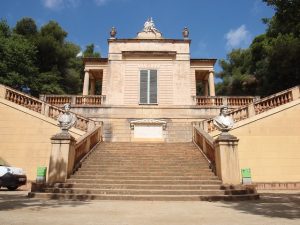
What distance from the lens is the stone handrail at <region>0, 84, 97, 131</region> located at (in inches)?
622

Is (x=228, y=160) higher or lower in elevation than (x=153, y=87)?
lower

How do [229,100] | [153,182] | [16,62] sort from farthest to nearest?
1. [16,62]
2. [229,100]
3. [153,182]

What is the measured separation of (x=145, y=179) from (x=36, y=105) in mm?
8514

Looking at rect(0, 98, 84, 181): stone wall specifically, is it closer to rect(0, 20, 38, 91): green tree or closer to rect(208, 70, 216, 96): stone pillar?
rect(0, 20, 38, 91): green tree

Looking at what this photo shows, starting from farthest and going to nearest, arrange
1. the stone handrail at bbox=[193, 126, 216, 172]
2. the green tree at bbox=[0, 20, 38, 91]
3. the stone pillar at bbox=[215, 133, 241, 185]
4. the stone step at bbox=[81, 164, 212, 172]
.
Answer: the green tree at bbox=[0, 20, 38, 91] → the stone handrail at bbox=[193, 126, 216, 172] → the stone step at bbox=[81, 164, 212, 172] → the stone pillar at bbox=[215, 133, 241, 185]

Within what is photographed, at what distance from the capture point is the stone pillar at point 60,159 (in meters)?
10.3

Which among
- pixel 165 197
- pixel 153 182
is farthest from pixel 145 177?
pixel 165 197

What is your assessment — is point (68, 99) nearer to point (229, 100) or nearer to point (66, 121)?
point (66, 121)

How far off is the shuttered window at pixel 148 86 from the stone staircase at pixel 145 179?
5752 mm

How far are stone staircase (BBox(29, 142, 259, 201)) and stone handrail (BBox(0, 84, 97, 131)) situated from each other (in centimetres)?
208

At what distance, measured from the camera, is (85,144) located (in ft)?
44.1

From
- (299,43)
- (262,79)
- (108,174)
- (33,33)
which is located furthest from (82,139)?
(33,33)

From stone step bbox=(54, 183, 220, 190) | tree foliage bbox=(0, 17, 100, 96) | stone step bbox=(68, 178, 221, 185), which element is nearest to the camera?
stone step bbox=(54, 183, 220, 190)

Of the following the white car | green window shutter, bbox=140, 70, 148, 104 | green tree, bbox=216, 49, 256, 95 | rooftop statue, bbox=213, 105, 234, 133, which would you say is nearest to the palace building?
green window shutter, bbox=140, 70, 148, 104
